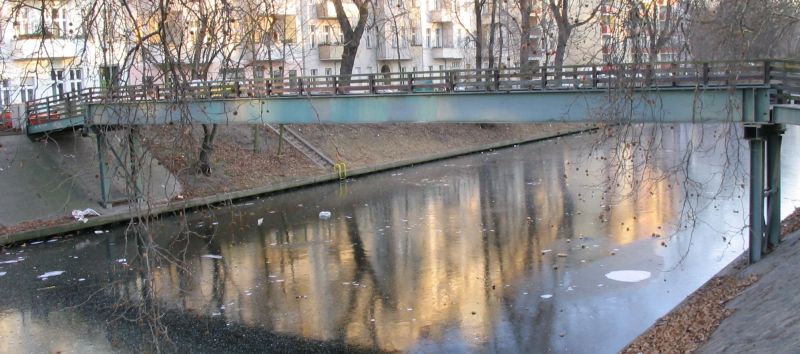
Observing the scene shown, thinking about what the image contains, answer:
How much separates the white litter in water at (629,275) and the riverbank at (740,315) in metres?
1.58

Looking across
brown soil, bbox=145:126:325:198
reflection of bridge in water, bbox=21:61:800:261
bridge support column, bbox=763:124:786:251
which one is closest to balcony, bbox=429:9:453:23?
brown soil, bbox=145:126:325:198

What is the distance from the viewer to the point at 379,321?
14.9 m

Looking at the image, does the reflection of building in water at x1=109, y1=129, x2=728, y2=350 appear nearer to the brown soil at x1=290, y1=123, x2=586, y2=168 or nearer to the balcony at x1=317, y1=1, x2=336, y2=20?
the balcony at x1=317, y1=1, x2=336, y2=20

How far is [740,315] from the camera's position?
12531 mm

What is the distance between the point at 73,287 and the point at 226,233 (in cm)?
632

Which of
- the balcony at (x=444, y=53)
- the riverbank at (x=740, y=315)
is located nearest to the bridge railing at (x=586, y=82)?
the riverbank at (x=740, y=315)

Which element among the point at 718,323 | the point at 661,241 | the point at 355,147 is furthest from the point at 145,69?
the point at 355,147

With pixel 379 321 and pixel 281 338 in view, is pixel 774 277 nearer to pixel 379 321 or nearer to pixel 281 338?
pixel 379 321

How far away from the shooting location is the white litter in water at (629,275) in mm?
16922

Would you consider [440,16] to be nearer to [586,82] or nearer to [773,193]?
[586,82]

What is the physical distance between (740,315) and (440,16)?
45624mm

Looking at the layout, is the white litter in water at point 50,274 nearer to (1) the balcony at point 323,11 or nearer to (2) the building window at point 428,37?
(1) the balcony at point 323,11

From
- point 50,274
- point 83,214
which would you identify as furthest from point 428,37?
point 50,274

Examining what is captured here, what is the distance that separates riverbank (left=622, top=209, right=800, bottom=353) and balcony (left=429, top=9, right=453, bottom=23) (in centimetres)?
4174
